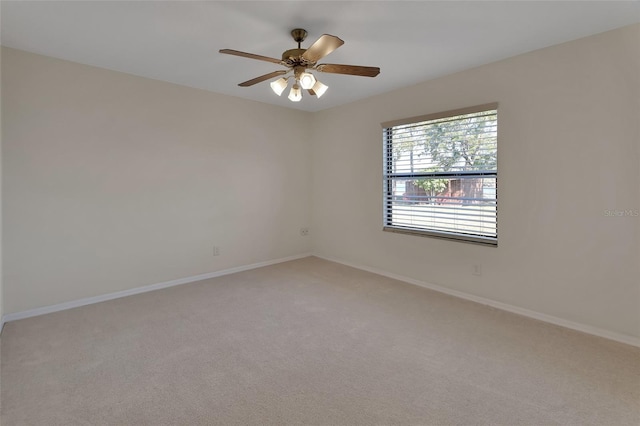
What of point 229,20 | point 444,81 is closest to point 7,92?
point 229,20

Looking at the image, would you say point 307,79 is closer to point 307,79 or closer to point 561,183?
point 307,79

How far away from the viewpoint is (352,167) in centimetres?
447

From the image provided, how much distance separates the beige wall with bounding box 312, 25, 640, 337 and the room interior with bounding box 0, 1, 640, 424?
13mm

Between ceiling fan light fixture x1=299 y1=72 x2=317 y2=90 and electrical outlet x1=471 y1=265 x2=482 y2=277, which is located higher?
ceiling fan light fixture x1=299 y1=72 x2=317 y2=90

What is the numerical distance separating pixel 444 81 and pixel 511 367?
9.23 feet

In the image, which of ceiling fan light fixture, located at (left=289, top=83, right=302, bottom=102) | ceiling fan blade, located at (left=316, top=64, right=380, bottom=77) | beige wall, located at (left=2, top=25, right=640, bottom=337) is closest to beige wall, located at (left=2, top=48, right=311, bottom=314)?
beige wall, located at (left=2, top=25, right=640, bottom=337)

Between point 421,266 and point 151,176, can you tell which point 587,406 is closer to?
point 421,266

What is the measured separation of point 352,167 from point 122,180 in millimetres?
2876

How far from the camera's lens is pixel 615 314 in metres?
2.42

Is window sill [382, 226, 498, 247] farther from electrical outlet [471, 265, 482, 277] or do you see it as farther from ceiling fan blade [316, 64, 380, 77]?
ceiling fan blade [316, 64, 380, 77]

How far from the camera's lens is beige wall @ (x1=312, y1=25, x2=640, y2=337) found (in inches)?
92.9

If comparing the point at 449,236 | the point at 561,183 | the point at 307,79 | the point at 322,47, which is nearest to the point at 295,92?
the point at 307,79

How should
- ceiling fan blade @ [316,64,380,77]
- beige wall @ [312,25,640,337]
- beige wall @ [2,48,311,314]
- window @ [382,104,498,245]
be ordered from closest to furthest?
ceiling fan blade @ [316,64,380,77], beige wall @ [312,25,640,337], beige wall @ [2,48,311,314], window @ [382,104,498,245]

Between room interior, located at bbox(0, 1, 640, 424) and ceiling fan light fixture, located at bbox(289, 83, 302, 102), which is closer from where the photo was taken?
room interior, located at bbox(0, 1, 640, 424)
